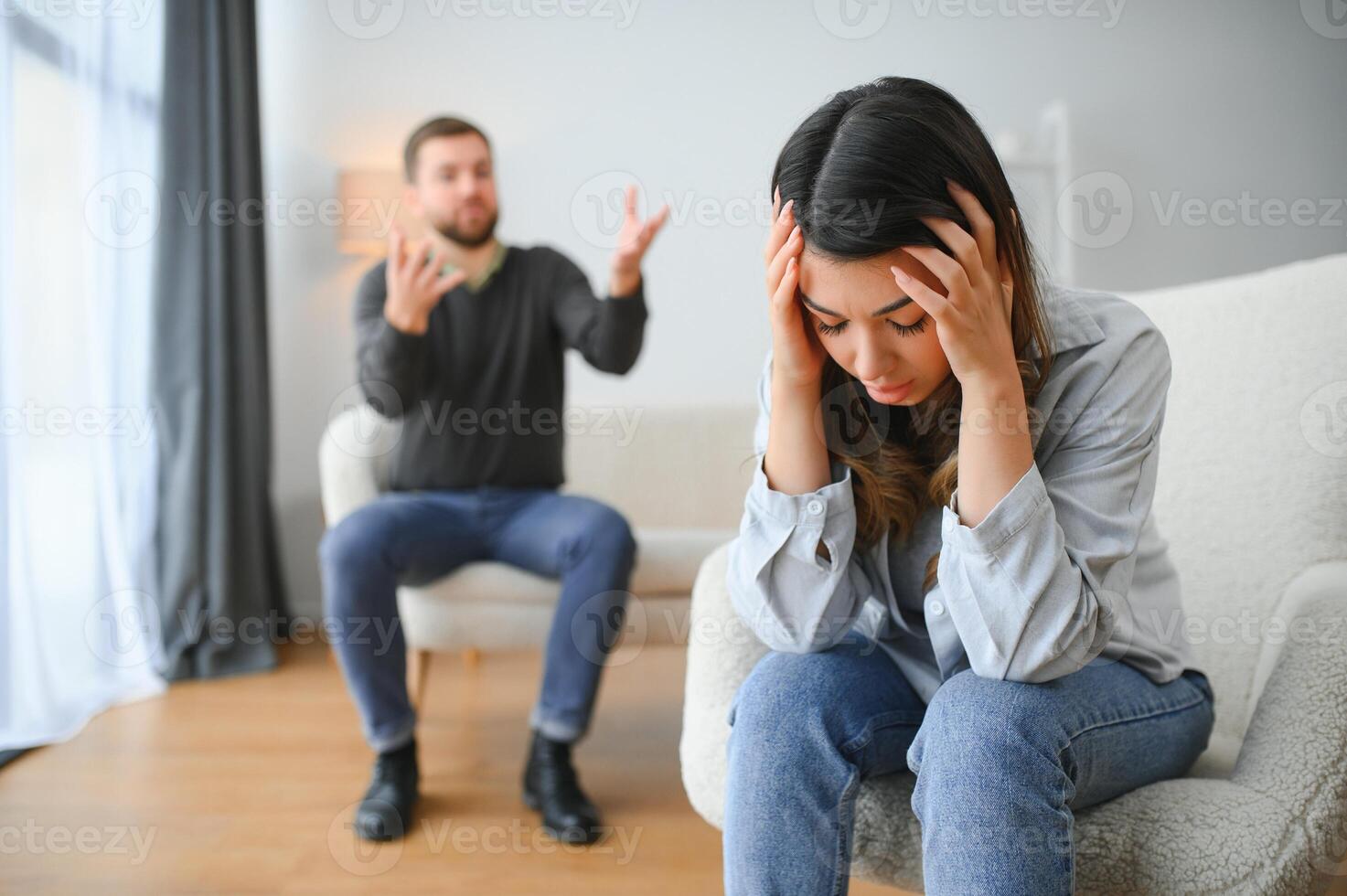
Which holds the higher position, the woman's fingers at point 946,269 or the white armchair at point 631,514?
the woman's fingers at point 946,269

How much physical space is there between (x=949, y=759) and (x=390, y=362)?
1.36 metres

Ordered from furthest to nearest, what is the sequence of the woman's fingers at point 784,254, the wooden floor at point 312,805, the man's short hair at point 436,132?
the man's short hair at point 436,132
the wooden floor at point 312,805
the woman's fingers at point 784,254

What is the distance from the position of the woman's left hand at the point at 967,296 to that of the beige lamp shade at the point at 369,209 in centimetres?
245

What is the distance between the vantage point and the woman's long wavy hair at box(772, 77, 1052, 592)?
0.82 m

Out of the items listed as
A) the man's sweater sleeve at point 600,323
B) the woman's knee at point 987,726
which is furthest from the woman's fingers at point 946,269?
the man's sweater sleeve at point 600,323

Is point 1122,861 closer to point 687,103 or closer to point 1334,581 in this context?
point 1334,581

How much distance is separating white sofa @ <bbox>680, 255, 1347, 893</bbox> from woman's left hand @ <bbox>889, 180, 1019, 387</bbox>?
0.38 m

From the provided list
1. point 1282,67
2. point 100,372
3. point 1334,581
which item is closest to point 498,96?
point 100,372

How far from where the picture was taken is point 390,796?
167 cm

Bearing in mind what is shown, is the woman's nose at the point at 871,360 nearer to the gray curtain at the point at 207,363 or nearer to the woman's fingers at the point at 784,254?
the woman's fingers at the point at 784,254

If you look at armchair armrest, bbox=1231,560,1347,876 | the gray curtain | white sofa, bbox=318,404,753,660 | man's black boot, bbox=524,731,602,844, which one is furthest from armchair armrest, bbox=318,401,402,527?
armchair armrest, bbox=1231,560,1347,876

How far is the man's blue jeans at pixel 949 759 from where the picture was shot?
2.52 ft

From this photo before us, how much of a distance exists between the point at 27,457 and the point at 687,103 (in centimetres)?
205

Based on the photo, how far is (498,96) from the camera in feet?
10.6
